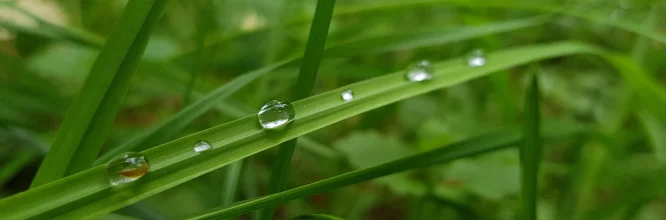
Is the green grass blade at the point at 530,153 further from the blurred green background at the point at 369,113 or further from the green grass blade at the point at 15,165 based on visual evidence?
the green grass blade at the point at 15,165

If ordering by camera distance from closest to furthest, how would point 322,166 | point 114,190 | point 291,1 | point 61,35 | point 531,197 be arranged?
point 114,190 → point 531,197 → point 61,35 → point 322,166 → point 291,1

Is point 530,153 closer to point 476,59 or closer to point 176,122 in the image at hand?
point 476,59

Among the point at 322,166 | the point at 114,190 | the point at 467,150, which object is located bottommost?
the point at 114,190

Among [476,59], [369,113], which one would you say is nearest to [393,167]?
[476,59]

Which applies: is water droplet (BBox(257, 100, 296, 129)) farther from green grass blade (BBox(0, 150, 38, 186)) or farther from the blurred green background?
green grass blade (BBox(0, 150, 38, 186))

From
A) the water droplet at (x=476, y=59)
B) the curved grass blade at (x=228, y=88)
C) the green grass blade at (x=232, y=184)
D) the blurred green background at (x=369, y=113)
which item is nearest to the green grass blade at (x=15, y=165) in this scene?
the blurred green background at (x=369, y=113)

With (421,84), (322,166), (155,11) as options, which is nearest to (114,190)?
(155,11)

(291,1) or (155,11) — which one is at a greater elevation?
(291,1)

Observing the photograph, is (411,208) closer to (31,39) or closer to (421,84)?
(421,84)
